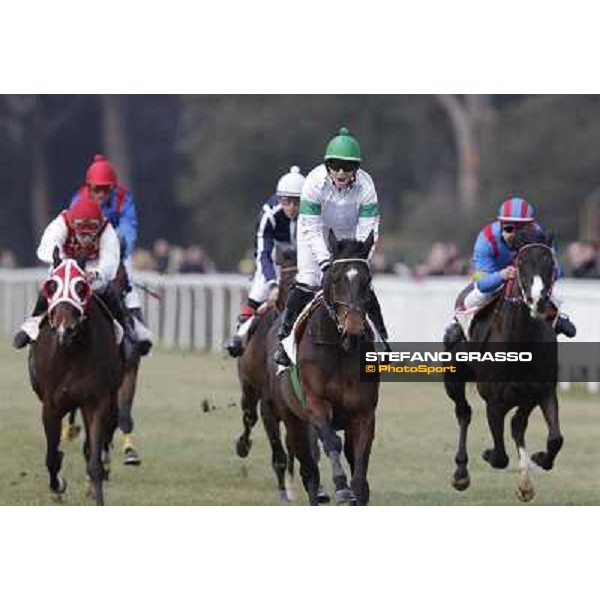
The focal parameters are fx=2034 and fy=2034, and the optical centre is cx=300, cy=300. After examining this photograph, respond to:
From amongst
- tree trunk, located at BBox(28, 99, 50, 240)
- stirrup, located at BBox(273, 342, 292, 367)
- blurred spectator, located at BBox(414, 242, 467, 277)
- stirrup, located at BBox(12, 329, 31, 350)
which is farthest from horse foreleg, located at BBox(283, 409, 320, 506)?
tree trunk, located at BBox(28, 99, 50, 240)

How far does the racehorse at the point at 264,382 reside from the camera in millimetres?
13375

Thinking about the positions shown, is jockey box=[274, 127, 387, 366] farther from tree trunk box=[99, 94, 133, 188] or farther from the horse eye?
tree trunk box=[99, 94, 133, 188]

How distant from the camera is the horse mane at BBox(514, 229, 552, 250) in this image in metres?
12.7

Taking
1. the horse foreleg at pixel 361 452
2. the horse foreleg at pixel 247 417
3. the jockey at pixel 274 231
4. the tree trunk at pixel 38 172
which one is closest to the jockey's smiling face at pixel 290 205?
the jockey at pixel 274 231

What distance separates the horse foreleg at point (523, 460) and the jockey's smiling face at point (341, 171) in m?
2.37

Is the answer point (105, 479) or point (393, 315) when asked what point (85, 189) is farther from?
point (393, 315)

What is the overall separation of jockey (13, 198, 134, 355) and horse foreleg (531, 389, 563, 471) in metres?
2.91

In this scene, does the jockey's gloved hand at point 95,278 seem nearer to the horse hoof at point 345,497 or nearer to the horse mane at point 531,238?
the horse hoof at point 345,497

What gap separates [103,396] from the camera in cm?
1235

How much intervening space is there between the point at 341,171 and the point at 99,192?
315cm

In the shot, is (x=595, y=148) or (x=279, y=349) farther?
(x=595, y=148)

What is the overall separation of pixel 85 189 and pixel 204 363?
1108 centimetres

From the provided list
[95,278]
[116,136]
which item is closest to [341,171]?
[95,278]

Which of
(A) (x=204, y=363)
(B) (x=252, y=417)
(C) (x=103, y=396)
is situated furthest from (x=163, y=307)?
(C) (x=103, y=396)
